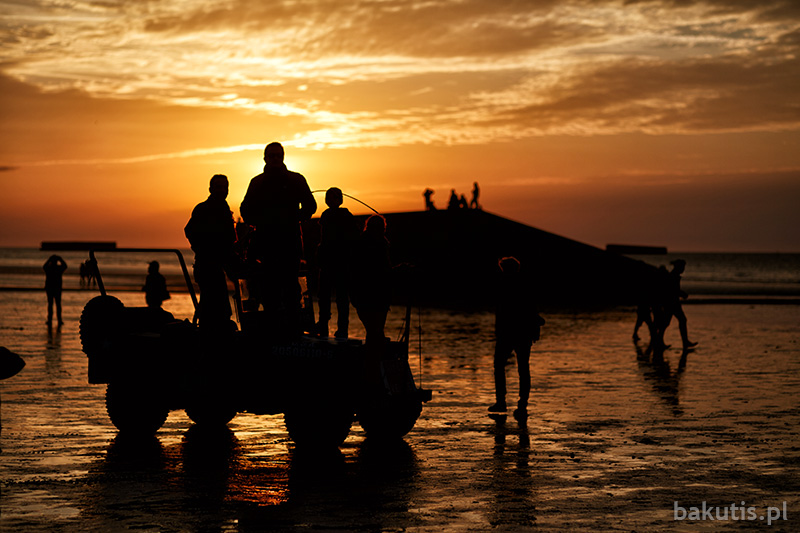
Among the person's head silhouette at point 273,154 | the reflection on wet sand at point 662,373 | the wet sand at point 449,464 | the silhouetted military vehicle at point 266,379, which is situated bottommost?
the reflection on wet sand at point 662,373

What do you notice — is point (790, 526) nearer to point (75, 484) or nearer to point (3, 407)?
point (75, 484)

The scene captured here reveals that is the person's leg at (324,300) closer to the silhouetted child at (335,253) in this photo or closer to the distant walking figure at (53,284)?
the silhouetted child at (335,253)

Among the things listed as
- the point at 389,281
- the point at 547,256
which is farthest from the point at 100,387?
the point at 547,256

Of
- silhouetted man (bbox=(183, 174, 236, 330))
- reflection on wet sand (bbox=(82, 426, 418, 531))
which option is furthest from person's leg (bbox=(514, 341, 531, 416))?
silhouetted man (bbox=(183, 174, 236, 330))

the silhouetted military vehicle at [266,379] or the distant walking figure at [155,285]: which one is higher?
the distant walking figure at [155,285]

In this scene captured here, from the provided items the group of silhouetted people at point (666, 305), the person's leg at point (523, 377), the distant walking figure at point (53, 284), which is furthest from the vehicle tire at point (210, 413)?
the distant walking figure at point (53, 284)

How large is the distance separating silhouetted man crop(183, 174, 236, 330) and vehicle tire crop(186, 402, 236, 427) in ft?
2.56

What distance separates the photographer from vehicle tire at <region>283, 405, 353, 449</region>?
389 inches

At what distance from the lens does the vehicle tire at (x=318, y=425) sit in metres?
9.88

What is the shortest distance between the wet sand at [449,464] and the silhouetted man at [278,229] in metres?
1.51

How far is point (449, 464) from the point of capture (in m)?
9.34

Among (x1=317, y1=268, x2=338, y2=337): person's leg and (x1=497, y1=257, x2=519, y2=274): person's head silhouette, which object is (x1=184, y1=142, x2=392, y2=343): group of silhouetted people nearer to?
(x1=317, y1=268, x2=338, y2=337): person's leg

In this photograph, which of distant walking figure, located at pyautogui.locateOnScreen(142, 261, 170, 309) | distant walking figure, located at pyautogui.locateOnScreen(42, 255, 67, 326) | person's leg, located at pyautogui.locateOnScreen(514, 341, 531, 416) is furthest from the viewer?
distant walking figure, located at pyautogui.locateOnScreen(42, 255, 67, 326)

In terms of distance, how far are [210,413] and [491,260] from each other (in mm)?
29154
